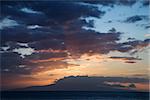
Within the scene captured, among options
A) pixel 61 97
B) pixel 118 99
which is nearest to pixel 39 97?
pixel 61 97

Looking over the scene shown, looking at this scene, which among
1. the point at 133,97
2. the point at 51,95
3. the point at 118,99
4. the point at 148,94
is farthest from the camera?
the point at 51,95

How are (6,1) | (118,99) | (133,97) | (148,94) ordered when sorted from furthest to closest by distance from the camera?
(118,99) < (133,97) < (148,94) < (6,1)

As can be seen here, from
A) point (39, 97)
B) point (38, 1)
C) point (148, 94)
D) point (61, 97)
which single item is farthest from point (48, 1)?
point (39, 97)

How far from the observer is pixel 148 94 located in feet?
25.0

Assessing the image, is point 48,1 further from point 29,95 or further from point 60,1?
point 29,95

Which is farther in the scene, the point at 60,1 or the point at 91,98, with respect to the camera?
the point at 91,98

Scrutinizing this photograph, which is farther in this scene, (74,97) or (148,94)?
(74,97)

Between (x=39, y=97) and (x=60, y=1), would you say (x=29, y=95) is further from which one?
(x=60, y=1)

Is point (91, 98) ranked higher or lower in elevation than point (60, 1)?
lower

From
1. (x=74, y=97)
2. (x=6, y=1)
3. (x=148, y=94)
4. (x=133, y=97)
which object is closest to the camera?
(x=6, y=1)

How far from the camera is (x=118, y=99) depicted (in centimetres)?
1662

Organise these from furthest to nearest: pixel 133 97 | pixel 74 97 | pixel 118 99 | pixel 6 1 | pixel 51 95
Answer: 1. pixel 51 95
2. pixel 74 97
3. pixel 118 99
4. pixel 133 97
5. pixel 6 1

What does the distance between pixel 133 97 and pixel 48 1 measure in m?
8.43

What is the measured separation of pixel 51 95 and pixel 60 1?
42.6ft
